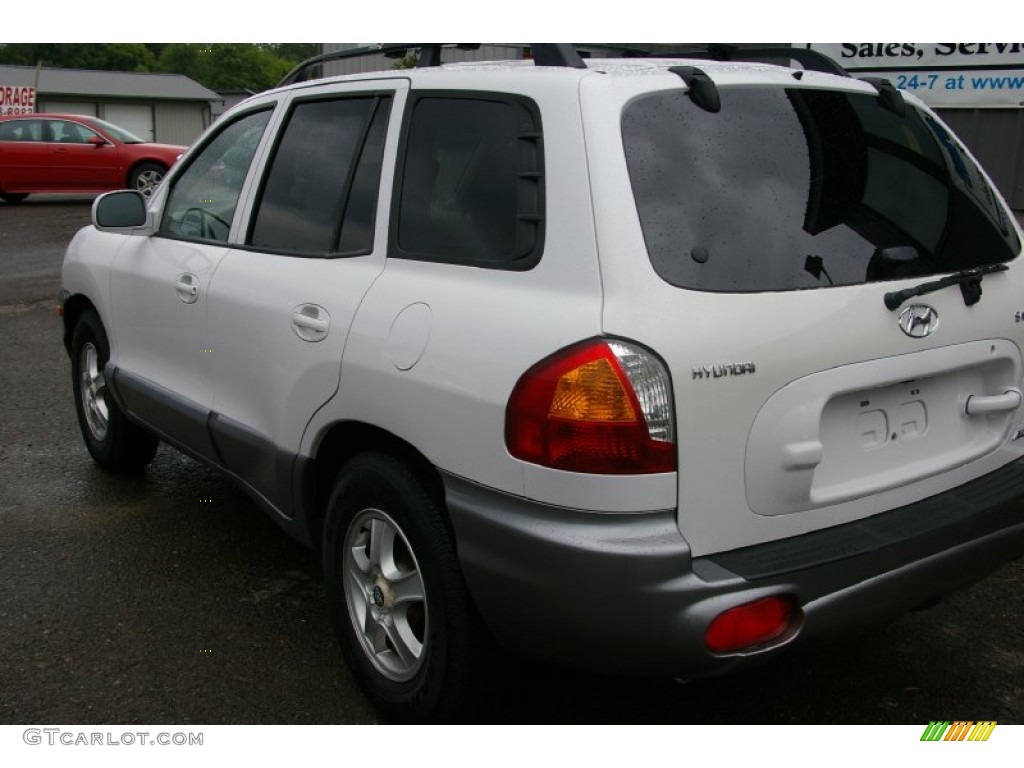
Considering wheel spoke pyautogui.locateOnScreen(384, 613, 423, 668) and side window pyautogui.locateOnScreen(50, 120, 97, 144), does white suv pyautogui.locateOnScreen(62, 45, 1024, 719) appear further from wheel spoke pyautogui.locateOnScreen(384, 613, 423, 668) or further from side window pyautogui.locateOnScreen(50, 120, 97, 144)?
side window pyautogui.locateOnScreen(50, 120, 97, 144)

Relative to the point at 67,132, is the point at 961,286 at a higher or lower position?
lower

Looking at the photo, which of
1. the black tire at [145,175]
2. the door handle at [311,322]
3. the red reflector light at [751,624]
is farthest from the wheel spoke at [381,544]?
the black tire at [145,175]

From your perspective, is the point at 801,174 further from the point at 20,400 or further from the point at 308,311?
the point at 20,400

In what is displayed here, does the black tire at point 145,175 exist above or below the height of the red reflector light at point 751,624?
above

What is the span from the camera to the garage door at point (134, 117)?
54438mm

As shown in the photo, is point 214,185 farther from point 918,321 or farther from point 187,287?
point 918,321

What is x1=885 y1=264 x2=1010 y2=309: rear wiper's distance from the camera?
104 inches

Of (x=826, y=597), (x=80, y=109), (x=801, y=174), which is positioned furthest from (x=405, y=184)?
(x=80, y=109)

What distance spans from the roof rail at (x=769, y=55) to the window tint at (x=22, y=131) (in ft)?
60.8

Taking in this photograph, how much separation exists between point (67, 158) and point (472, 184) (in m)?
18.5

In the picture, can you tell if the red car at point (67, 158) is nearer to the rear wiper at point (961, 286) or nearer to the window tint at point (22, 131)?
the window tint at point (22, 131)

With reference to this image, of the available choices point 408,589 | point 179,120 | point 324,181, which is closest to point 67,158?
point 324,181

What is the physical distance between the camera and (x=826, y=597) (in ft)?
8.15

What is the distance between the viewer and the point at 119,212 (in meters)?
4.36
